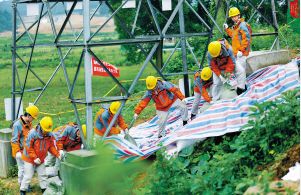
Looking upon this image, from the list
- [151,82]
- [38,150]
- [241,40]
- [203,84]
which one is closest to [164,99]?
[151,82]

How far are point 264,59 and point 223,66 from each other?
1.48m

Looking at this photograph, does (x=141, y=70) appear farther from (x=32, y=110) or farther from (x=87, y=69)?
(x=32, y=110)

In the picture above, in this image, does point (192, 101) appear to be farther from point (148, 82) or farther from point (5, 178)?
point (5, 178)

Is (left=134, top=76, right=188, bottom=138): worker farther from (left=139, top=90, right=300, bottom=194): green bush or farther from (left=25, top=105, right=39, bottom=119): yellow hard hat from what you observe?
(left=139, top=90, right=300, bottom=194): green bush

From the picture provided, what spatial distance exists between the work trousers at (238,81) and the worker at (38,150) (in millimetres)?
2953

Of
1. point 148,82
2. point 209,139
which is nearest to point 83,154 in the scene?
point 209,139

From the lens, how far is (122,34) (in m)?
36.8

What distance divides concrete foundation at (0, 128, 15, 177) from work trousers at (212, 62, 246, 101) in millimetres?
4336

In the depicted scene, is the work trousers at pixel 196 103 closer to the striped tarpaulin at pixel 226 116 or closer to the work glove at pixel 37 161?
the striped tarpaulin at pixel 226 116

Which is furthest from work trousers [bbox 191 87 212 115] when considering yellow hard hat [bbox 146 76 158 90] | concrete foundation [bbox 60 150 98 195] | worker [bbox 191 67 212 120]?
concrete foundation [bbox 60 150 98 195]

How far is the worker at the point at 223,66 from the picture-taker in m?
13.0

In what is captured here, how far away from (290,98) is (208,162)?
1.39 m

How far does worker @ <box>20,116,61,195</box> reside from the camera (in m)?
12.7

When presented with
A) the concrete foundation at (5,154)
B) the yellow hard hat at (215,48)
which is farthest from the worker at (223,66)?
the concrete foundation at (5,154)
